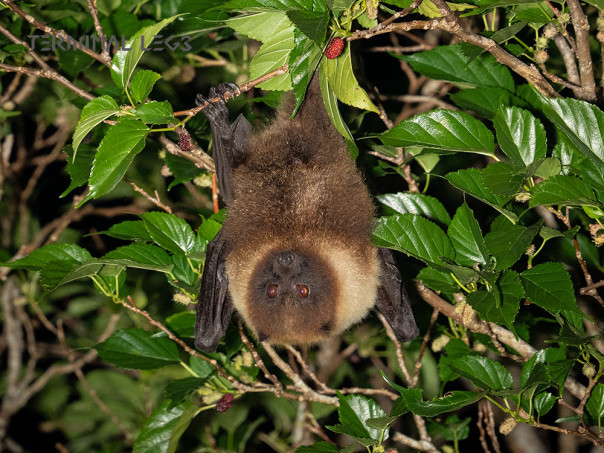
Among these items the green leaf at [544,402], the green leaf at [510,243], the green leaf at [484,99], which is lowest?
the green leaf at [544,402]

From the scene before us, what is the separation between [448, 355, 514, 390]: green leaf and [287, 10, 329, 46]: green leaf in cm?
164

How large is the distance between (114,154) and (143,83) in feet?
1.19

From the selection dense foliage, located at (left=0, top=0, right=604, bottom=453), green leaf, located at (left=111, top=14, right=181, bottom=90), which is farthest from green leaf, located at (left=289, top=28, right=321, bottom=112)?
green leaf, located at (left=111, top=14, right=181, bottom=90)

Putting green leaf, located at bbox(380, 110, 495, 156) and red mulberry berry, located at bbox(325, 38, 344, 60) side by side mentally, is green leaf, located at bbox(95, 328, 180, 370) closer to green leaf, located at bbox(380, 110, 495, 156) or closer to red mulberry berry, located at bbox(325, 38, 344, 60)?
green leaf, located at bbox(380, 110, 495, 156)

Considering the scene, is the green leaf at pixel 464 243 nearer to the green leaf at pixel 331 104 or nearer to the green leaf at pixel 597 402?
the green leaf at pixel 331 104

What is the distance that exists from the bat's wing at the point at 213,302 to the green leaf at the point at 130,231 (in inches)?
14.6

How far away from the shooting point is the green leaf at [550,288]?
2525mm

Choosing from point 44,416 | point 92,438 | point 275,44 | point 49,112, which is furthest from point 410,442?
point 44,416


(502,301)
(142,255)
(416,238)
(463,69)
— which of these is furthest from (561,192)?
(142,255)

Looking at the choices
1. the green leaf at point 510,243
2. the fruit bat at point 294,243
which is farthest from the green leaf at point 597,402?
the fruit bat at point 294,243

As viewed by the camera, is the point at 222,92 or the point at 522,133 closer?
the point at 522,133

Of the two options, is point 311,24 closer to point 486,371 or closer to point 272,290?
point 272,290

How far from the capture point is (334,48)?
2684 mm

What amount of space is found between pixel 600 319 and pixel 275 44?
12.0 feet
